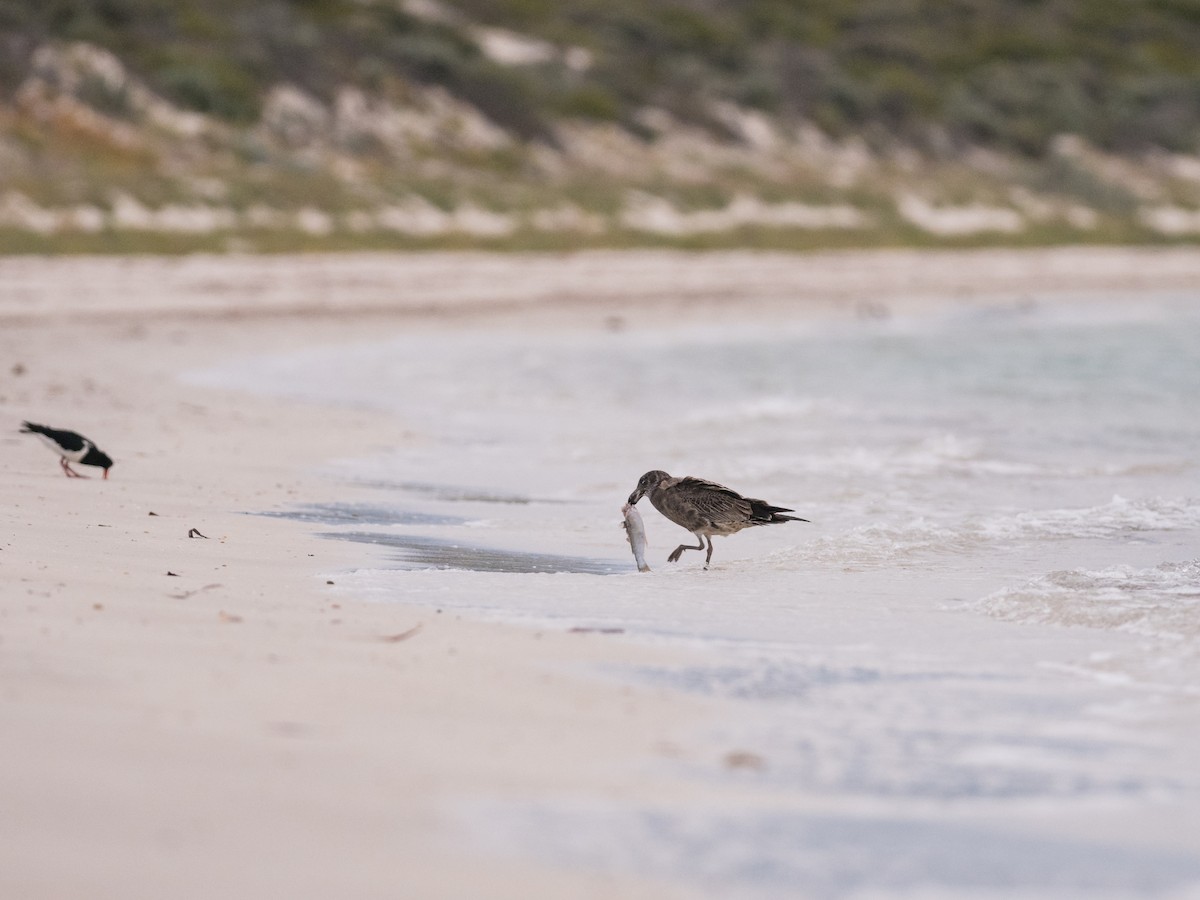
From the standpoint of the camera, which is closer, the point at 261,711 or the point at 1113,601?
the point at 261,711

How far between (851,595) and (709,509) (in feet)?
3.43

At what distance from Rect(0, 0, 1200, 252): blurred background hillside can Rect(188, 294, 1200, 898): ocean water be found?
14.1m

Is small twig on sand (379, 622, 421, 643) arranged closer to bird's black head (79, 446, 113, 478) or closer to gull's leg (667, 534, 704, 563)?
gull's leg (667, 534, 704, 563)

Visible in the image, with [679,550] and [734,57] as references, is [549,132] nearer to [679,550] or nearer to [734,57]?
[734,57]

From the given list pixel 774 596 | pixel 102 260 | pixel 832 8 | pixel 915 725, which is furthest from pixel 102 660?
pixel 832 8

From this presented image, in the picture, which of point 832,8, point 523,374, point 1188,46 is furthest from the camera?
point 1188,46

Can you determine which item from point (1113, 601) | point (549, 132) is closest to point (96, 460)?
point (1113, 601)

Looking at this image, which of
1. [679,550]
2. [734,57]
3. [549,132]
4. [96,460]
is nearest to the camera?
[679,550]

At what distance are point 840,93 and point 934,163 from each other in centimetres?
407

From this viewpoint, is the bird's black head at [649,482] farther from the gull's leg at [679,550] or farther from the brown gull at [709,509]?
the gull's leg at [679,550]

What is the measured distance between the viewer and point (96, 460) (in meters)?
9.46

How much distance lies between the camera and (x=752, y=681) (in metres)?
5.37

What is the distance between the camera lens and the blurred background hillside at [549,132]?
101 ft

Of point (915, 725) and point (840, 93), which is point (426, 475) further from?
point (840, 93)
